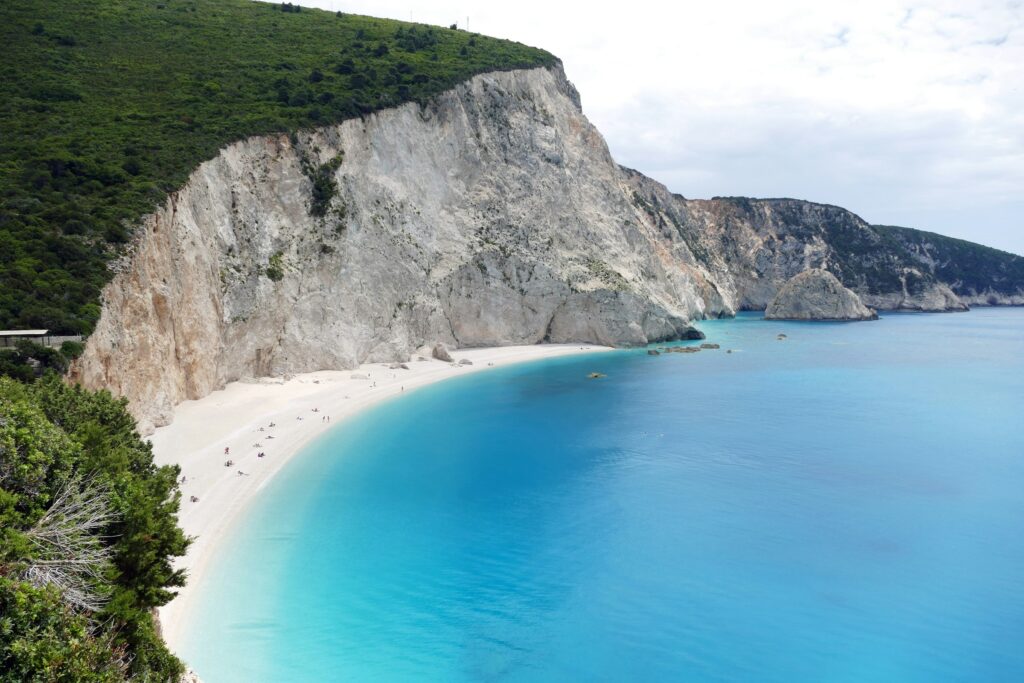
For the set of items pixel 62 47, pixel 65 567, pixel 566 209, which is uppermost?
pixel 62 47

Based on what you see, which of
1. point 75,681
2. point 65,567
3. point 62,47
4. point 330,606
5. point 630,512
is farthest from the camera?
point 62,47

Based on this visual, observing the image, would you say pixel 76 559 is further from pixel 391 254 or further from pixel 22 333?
pixel 391 254

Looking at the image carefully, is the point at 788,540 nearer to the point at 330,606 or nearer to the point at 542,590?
the point at 542,590

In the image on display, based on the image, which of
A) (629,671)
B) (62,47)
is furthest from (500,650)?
(62,47)

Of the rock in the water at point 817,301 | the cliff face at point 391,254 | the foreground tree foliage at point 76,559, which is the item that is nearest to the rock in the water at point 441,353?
the cliff face at point 391,254

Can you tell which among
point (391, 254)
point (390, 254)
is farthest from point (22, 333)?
point (391, 254)

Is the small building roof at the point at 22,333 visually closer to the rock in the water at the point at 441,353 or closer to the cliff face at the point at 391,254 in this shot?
the cliff face at the point at 391,254
